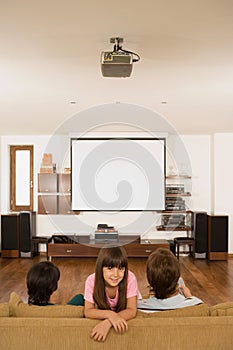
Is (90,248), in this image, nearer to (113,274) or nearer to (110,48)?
(110,48)

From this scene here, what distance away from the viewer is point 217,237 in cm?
946

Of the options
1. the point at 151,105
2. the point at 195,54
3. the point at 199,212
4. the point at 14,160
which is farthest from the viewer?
the point at 14,160

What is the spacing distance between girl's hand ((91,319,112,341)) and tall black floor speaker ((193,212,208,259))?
7.38m

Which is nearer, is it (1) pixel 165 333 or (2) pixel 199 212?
(1) pixel 165 333

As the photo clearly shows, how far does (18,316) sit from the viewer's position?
2385mm

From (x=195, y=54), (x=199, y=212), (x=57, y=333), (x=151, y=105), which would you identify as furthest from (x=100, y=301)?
(x=199, y=212)

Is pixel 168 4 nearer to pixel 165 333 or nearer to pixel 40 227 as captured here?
pixel 165 333

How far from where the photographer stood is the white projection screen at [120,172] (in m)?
9.74

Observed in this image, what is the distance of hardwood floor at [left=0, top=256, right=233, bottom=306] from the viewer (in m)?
6.42

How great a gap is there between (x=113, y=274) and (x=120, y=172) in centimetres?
733

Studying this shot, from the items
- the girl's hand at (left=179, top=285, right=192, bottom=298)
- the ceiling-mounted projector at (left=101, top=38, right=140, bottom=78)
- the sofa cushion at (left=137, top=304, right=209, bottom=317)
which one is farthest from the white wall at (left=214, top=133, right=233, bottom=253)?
the sofa cushion at (left=137, top=304, right=209, bottom=317)

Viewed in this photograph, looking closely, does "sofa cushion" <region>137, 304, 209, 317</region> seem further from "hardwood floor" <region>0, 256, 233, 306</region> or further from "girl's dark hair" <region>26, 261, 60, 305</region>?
"hardwood floor" <region>0, 256, 233, 306</region>

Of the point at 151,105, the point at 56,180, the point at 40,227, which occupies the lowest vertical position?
the point at 40,227

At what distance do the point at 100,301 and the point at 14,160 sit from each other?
8.05 m
